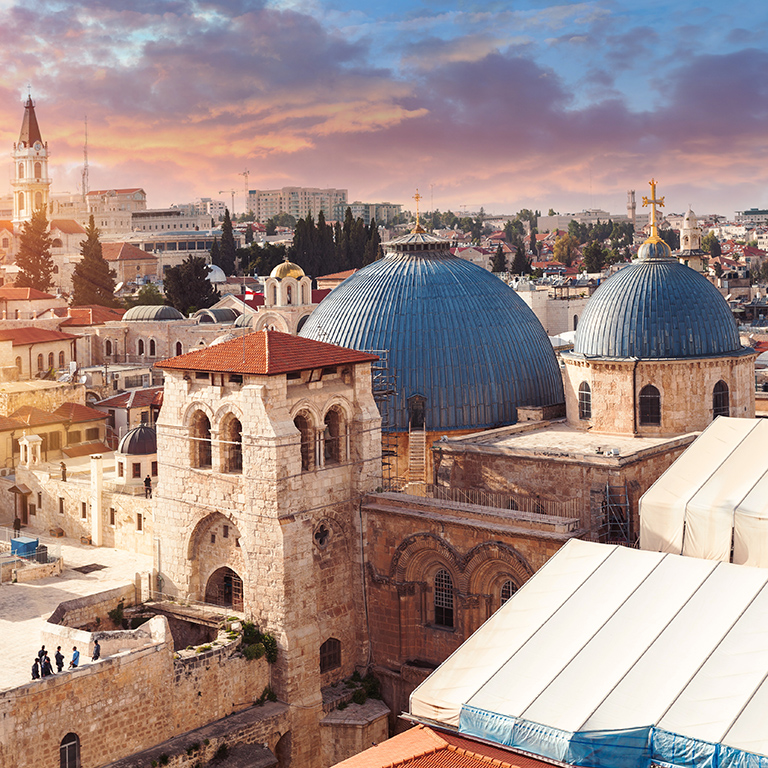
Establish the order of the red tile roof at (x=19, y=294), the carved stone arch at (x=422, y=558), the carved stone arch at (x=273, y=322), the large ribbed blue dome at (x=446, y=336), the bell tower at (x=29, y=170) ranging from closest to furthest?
1. the carved stone arch at (x=422, y=558)
2. the large ribbed blue dome at (x=446, y=336)
3. the carved stone arch at (x=273, y=322)
4. the red tile roof at (x=19, y=294)
5. the bell tower at (x=29, y=170)

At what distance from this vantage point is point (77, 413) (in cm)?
4875

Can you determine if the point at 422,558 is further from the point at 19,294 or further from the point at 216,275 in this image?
the point at 216,275

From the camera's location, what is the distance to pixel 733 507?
25031 mm

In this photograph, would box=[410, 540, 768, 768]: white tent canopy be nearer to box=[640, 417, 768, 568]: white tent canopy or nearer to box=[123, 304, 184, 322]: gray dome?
box=[640, 417, 768, 568]: white tent canopy

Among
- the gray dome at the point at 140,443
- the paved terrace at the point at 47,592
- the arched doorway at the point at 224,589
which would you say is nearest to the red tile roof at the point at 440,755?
the paved terrace at the point at 47,592

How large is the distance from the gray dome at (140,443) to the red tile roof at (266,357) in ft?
28.0

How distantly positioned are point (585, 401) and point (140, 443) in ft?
48.4

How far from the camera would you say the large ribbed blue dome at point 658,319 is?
Answer: 32656mm

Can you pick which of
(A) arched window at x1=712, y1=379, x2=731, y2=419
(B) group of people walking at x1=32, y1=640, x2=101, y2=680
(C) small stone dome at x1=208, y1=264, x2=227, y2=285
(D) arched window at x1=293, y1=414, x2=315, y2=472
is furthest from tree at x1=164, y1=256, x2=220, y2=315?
(B) group of people walking at x1=32, y1=640, x2=101, y2=680

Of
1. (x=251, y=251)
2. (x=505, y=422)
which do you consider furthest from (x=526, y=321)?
(x=251, y=251)

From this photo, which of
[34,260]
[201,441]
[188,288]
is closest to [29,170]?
[34,260]

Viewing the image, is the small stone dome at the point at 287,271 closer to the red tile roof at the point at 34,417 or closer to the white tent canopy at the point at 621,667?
the red tile roof at the point at 34,417

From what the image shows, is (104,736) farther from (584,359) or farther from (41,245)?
(41,245)

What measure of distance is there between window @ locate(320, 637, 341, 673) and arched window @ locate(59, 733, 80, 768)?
6.96 metres
